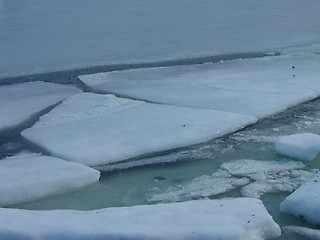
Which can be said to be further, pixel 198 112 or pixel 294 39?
pixel 294 39

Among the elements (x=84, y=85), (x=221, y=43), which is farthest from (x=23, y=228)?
(x=221, y=43)

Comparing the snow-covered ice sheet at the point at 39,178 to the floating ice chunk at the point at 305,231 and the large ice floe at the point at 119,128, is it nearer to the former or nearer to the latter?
the large ice floe at the point at 119,128

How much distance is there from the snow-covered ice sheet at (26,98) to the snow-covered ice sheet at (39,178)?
0.96 metres

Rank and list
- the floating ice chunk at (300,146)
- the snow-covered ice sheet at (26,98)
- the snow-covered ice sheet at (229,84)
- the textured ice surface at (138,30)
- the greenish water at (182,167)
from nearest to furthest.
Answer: the greenish water at (182,167)
the floating ice chunk at (300,146)
the snow-covered ice sheet at (26,98)
the snow-covered ice sheet at (229,84)
the textured ice surface at (138,30)

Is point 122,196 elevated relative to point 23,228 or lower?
lower

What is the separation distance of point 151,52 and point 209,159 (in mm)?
3516

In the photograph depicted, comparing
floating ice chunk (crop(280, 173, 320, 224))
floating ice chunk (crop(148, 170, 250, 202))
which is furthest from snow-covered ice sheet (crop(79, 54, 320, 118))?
floating ice chunk (crop(280, 173, 320, 224))

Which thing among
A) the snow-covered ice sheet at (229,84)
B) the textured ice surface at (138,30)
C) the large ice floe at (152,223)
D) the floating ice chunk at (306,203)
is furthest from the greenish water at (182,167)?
the textured ice surface at (138,30)

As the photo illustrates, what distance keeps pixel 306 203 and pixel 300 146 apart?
768 mm

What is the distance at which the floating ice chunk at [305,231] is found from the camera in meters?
2.44

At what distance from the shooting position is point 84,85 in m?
5.17

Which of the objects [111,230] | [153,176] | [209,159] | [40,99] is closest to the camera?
[111,230]

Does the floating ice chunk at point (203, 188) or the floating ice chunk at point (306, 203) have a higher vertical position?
the floating ice chunk at point (306, 203)

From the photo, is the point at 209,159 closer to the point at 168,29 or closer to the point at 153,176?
the point at 153,176
